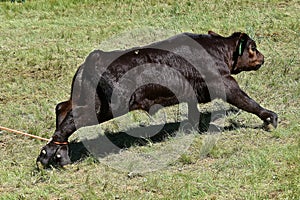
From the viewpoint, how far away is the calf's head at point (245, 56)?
6656mm

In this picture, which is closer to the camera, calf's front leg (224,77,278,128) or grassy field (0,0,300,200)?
grassy field (0,0,300,200)

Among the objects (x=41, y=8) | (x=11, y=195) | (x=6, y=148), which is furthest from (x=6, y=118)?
(x=41, y=8)

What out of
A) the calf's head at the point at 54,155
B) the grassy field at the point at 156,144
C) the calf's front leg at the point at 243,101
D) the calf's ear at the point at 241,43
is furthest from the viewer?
the calf's ear at the point at 241,43

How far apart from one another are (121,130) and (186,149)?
3.36 ft

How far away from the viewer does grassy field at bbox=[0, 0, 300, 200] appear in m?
5.07

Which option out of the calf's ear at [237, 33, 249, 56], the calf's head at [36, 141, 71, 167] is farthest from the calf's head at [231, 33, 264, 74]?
the calf's head at [36, 141, 71, 167]

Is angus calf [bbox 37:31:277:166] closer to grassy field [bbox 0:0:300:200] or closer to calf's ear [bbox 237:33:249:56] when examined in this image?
calf's ear [bbox 237:33:249:56]

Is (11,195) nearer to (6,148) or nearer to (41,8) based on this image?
(6,148)

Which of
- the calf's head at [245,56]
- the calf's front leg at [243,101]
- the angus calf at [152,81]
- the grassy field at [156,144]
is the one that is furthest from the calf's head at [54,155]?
the calf's head at [245,56]

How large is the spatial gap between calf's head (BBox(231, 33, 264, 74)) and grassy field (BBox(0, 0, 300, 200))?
60 cm

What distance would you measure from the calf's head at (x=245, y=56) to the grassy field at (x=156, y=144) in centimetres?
60

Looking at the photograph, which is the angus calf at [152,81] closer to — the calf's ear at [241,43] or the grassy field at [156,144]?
the calf's ear at [241,43]

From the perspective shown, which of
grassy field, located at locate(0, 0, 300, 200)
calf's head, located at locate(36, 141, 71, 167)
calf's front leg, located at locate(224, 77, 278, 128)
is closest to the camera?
grassy field, located at locate(0, 0, 300, 200)

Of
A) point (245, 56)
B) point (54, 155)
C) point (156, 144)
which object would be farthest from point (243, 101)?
point (54, 155)
